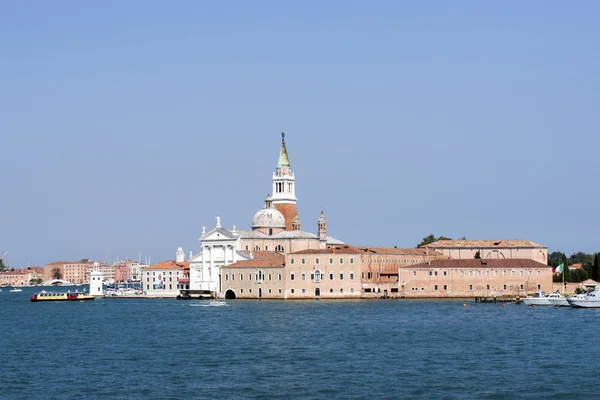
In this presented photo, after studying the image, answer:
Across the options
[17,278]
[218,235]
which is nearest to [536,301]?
[218,235]

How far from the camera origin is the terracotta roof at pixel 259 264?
246 ft

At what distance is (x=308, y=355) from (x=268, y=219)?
2007 inches

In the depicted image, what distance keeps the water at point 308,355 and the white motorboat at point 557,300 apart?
642 centimetres

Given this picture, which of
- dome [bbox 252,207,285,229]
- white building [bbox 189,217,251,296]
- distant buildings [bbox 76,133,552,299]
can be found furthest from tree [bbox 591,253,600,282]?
white building [bbox 189,217,251,296]

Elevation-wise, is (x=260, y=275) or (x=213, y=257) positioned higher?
(x=213, y=257)

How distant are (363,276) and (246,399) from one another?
4911 centimetres

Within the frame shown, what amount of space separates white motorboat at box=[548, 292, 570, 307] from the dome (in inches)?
1063

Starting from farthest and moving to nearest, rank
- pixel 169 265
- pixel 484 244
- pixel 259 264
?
pixel 169 265 < pixel 484 244 < pixel 259 264

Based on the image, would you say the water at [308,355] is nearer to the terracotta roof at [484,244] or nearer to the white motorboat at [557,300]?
the white motorboat at [557,300]

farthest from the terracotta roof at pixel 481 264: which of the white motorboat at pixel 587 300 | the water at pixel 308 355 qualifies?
the water at pixel 308 355

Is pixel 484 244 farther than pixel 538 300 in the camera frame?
Yes

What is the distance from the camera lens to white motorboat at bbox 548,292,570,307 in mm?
65750

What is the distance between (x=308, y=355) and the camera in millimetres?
36312

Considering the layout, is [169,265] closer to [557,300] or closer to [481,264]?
[481,264]
